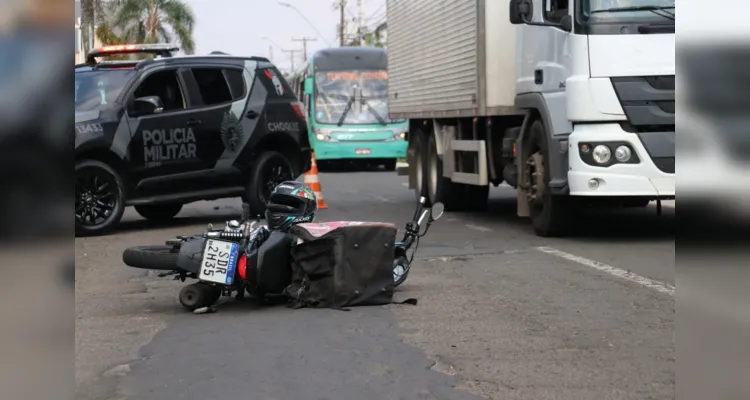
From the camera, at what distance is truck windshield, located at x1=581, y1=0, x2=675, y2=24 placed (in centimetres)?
965

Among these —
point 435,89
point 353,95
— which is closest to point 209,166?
point 435,89

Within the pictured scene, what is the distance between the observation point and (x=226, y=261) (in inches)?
267

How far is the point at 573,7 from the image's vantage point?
9.98m

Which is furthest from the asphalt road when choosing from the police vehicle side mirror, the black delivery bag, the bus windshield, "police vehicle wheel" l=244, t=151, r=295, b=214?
the bus windshield

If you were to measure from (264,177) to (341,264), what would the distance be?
684 centimetres

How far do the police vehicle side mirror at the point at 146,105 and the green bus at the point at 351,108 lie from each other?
14631mm

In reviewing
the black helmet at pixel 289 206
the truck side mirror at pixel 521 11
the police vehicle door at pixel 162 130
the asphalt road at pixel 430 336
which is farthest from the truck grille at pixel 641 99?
the police vehicle door at pixel 162 130

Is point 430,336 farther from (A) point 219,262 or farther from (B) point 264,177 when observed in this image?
(B) point 264,177

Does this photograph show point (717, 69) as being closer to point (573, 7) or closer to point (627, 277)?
point (627, 277)

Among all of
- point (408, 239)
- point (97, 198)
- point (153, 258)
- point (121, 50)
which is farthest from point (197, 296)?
point (121, 50)

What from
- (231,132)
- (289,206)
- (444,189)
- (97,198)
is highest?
(231,132)

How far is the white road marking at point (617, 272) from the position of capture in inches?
297

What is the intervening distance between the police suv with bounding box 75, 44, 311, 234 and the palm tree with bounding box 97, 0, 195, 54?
30.3m

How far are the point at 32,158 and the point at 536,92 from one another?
9266 millimetres
